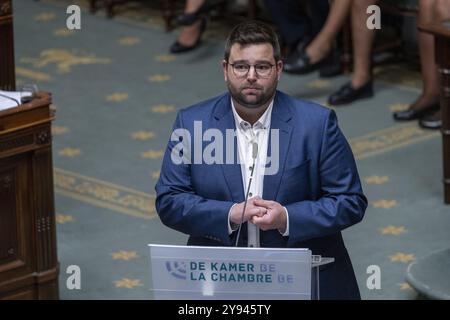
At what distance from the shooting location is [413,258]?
20.7ft

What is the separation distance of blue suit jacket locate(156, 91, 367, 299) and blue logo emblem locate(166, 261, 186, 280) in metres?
0.24

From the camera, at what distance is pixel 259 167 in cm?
381

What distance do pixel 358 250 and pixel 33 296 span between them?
1.64 metres

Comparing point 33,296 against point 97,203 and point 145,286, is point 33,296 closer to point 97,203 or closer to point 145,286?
point 145,286

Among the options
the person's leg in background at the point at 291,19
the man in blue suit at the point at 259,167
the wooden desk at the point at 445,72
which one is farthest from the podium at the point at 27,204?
the person's leg in background at the point at 291,19

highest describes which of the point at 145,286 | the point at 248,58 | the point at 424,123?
the point at 248,58

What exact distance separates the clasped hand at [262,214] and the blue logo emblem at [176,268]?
0.24 m

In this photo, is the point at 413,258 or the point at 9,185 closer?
the point at 9,185

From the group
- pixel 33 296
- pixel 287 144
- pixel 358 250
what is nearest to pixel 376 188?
pixel 358 250

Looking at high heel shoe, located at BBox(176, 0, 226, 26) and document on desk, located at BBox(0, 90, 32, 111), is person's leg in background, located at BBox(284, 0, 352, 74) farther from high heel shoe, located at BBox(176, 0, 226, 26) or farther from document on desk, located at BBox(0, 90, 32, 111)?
document on desk, located at BBox(0, 90, 32, 111)

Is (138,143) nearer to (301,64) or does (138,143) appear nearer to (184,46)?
(301,64)

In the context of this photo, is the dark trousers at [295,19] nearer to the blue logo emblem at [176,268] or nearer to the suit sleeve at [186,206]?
the suit sleeve at [186,206]
